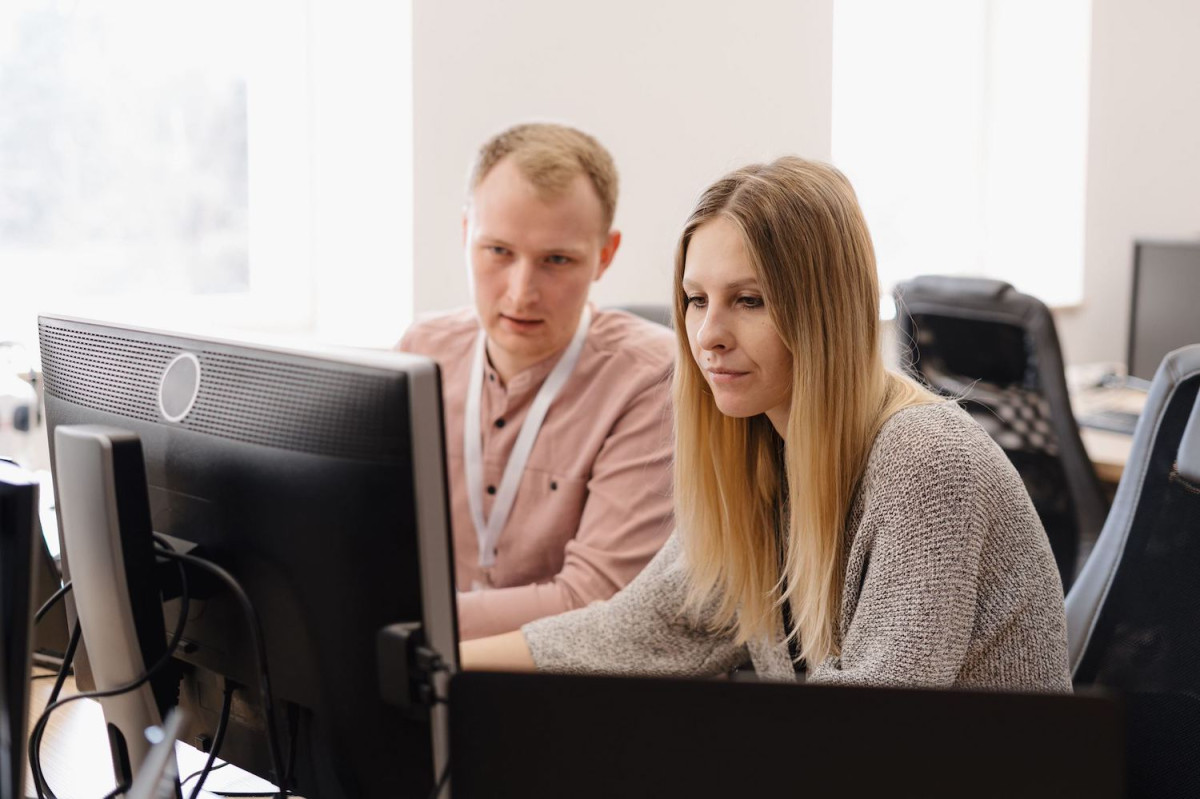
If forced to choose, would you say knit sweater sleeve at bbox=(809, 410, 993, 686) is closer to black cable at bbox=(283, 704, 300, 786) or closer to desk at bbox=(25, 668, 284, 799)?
black cable at bbox=(283, 704, 300, 786)

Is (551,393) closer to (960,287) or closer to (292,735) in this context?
(292,735)

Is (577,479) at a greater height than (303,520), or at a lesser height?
lesser

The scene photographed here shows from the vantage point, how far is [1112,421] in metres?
3.11

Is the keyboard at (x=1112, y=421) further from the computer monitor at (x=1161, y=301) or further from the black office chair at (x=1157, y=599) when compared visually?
the black office chair at (x=1157, y=599)

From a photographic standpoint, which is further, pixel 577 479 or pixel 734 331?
pixel 577 479

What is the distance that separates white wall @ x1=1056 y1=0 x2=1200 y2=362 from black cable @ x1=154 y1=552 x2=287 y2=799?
3.94m

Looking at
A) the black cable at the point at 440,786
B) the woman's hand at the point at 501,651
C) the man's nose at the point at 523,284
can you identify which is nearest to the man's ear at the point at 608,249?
the man's nose at the point at 523,284

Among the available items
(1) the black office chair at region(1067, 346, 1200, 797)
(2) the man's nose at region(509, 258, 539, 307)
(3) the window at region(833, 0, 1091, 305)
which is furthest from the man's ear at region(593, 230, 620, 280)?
(3) the window at region(833, 0, 1091, 305)

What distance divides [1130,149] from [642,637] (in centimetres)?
375

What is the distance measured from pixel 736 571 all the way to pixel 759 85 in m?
2.36

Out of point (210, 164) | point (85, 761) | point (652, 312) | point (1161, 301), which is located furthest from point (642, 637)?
point (1161, 301)

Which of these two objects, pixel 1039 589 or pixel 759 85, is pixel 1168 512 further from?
pixel 759 85

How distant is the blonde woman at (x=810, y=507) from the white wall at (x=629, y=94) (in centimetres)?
157

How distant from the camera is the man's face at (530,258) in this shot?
5.93 ft
